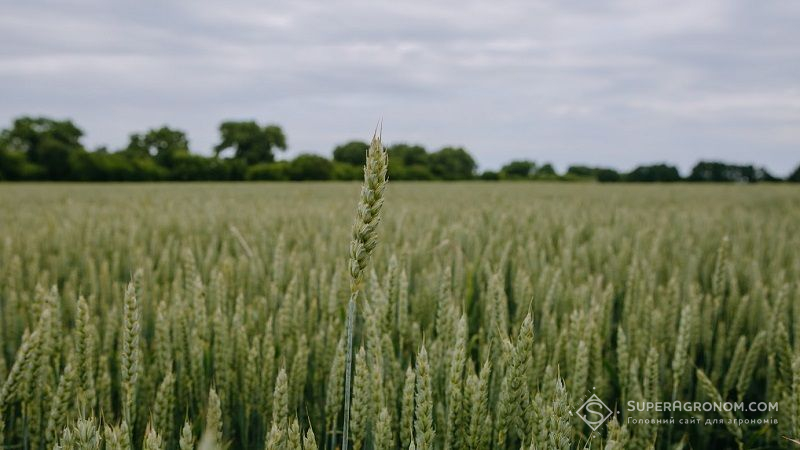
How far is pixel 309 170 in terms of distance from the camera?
132 ft

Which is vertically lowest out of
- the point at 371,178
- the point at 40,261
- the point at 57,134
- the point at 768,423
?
the point at 768,423

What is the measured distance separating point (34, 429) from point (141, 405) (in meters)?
0.23

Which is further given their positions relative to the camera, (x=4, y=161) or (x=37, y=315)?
(x=4, y=161)

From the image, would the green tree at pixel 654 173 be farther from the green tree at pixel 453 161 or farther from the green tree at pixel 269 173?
the green tree at pixel 269 173

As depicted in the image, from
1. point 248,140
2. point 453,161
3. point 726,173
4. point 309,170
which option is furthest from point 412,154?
point 726,173

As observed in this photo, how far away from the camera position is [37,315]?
5.39ft

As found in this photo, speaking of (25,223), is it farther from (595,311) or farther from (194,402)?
(595,311)

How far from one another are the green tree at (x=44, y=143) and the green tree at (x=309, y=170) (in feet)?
50.8

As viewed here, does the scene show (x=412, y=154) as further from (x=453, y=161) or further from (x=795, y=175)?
(x=795, y=175)

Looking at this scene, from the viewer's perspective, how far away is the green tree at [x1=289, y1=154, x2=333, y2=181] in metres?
39.4

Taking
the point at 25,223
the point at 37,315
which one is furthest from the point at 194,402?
the point at 25,223

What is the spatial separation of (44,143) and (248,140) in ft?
75.7

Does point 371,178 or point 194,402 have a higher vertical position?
point 371,178

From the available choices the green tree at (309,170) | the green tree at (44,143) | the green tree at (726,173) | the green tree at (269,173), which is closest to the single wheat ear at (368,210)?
the green tree at (269,173)
